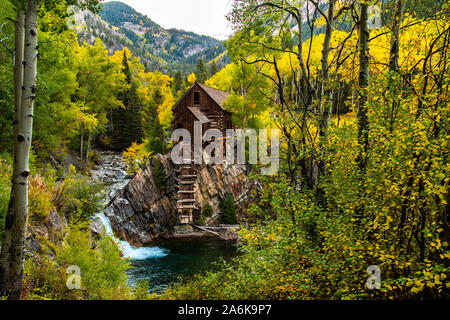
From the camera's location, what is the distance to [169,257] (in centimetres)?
1733

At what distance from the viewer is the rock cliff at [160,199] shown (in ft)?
64.8

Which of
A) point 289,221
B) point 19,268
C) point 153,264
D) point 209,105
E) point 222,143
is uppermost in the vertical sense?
point 209,105

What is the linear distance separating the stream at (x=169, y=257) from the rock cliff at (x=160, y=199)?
3.11 ft

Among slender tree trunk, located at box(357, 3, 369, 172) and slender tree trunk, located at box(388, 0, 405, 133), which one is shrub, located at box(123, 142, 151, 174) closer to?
slender tree trunk, located at box(357, 3, 369, 172)

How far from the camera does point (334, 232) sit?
14.7 ft

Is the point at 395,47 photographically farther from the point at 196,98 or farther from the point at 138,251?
the point at 196,98

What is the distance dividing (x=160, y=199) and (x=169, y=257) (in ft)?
20.7

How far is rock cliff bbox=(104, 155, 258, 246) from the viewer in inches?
778

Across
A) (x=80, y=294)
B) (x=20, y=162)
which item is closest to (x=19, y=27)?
(x=20, y=162)

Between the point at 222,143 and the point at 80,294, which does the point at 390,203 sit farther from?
the point at 222,143

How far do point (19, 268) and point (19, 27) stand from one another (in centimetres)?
465

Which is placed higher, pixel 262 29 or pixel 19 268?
pixel 262 29

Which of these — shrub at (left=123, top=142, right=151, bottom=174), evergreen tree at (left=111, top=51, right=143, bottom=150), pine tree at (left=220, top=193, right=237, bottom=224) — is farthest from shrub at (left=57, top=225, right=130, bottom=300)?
evergreen tree at (left=111, top=51, right=143, bottom=150)

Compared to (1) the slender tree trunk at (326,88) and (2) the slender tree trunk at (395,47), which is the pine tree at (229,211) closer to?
(1) the slender tree trunk at (326,88)
